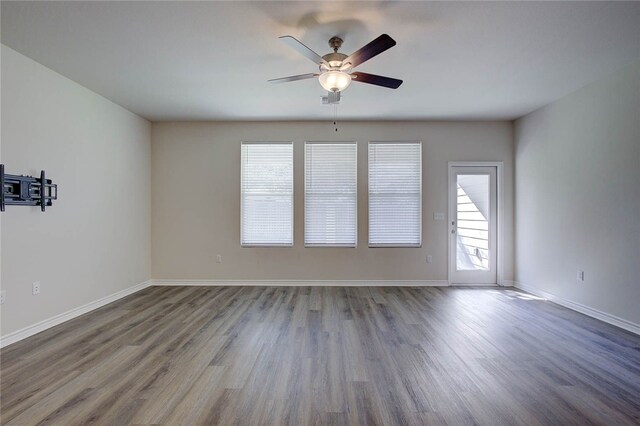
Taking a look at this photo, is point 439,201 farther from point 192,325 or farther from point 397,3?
point 192,325

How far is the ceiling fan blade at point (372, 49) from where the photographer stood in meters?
2.11

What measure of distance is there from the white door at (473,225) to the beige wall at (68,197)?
207 inches

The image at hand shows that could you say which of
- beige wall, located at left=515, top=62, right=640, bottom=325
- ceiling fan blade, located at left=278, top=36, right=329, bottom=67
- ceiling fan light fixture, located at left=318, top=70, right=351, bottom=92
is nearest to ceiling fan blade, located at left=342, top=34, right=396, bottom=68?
ceiling fan light fixture, located at left=318, top=70, right=351, bottom=92

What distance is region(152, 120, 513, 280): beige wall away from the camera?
5016 mm

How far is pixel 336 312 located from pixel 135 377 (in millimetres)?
2146

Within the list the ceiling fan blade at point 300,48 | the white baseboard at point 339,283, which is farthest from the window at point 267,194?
the ceiling fan blade at point 300,48

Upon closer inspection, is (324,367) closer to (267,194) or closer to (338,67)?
(338,67)

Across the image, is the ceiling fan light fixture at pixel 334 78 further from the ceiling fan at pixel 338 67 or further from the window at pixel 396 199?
the window at pixel 396 199

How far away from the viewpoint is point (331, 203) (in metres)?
5.04

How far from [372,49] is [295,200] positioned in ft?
10.1

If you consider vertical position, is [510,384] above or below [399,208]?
below

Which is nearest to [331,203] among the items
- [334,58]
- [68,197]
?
[334,58]

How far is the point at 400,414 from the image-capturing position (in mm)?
1791

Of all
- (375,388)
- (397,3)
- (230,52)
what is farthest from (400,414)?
(230,52)
